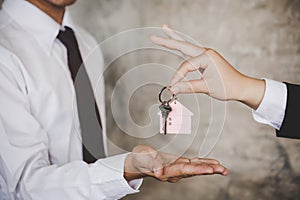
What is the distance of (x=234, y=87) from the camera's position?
99 cm

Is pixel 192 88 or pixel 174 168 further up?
pixel 192 88

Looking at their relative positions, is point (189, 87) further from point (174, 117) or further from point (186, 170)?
point (186, 170)

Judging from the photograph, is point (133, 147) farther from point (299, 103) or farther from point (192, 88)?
point (299, 103)

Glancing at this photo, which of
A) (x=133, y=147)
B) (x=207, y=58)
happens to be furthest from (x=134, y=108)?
(x=207, y=58)

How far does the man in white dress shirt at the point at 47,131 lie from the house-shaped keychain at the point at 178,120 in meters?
0.06

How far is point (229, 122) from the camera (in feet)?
3.38

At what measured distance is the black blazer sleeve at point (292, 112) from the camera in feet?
3.22

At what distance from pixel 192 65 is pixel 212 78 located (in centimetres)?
5

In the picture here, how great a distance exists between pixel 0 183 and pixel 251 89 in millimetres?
553

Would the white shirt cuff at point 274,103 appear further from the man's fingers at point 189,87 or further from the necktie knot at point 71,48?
the necktie knot at point 71,48

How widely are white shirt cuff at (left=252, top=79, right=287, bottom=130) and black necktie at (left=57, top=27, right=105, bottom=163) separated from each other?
1.14ft

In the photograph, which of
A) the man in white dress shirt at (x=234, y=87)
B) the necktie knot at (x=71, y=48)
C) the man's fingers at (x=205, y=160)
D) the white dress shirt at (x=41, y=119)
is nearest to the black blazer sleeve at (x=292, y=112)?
the man in white dress shirt at (x=234, y=87)

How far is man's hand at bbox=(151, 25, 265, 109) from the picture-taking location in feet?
3.22

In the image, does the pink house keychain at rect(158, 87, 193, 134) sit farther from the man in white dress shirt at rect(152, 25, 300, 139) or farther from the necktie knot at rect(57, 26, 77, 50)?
the necktie knot at rect(57, 26, 77, 50)
